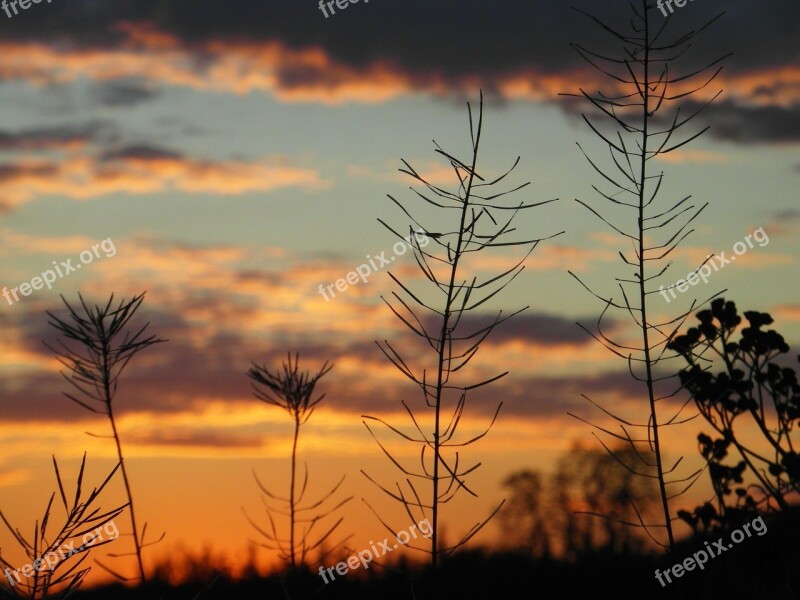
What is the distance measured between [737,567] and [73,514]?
49.3 feet

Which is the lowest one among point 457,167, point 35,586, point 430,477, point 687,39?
point 35,586

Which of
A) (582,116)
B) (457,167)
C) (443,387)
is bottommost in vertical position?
(443,387)

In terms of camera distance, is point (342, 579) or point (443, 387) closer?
point (443, 387)

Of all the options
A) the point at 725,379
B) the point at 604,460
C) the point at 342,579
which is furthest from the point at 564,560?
the point at 604,460

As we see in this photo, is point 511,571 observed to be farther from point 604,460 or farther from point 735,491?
point 604,460

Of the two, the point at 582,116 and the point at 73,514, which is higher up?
the point at 582,116

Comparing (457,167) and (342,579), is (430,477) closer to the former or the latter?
(457,167)

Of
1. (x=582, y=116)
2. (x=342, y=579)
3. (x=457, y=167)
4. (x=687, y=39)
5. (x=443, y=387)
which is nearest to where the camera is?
(x=443, y=387)

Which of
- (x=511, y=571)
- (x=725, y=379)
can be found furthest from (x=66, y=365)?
(x=511, y=571)

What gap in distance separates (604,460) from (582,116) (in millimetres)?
36146

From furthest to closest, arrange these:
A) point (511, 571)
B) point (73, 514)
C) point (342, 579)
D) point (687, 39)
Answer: point (511, 571) → point (342, 579) → point (687, 39) → point (73, 514)

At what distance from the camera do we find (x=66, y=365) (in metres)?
11.6

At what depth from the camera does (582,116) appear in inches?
375

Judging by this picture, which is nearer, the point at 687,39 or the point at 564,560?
the point at 687,39
